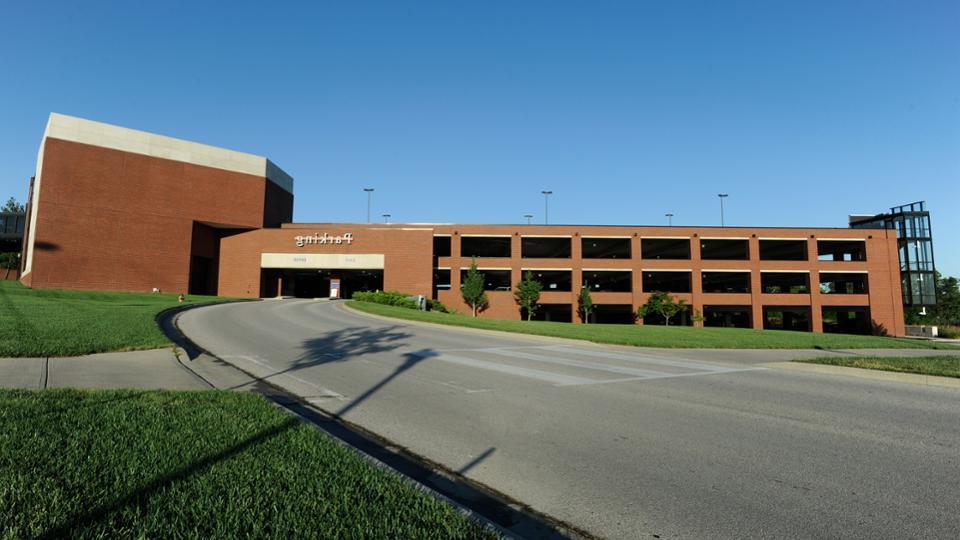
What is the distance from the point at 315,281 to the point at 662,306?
3863 cm

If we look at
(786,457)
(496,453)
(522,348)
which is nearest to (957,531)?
(786,457)

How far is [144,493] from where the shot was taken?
3.08 metres

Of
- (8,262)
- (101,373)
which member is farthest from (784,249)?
(8,262)

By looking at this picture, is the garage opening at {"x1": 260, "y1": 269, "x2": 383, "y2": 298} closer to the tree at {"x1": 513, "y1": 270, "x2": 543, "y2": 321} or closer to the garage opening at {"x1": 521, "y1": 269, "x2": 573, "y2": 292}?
the tree at {"x1": 513, "y1": 270, "x2": 543, "y2": 321}

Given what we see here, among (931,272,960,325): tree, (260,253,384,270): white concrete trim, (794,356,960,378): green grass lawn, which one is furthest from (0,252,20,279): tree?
(931,272,960,325): tree

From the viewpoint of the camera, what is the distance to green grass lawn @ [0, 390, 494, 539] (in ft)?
8.86

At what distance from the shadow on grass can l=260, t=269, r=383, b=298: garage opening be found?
4493cm

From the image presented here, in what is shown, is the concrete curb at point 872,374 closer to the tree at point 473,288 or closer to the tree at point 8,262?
the tree at point 473,288

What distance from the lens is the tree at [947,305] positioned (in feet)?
209

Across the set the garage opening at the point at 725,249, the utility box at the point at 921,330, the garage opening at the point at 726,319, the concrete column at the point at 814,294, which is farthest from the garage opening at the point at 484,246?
the utility box at the point at 921,330

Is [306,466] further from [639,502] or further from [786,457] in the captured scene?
[786,457]

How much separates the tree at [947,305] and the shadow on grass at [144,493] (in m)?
77.5

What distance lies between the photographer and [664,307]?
4288cm

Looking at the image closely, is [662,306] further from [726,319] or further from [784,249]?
[784,249]
